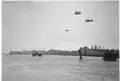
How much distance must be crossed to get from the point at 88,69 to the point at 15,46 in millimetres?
1138

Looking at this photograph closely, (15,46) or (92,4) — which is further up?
(92,4)

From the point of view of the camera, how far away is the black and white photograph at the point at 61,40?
7.39ft

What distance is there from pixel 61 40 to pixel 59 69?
0.43m

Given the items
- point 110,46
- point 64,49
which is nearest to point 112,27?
point 110,46

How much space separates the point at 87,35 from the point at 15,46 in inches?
42.8

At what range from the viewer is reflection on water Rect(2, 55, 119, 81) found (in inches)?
88.6

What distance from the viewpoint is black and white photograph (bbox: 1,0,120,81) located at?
2.25 meters

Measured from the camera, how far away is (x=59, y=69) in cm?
226

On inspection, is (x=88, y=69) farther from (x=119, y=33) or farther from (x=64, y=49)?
(x=119, y=33)

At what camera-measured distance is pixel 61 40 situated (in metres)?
2.27

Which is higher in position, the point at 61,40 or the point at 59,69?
the point at 61,40

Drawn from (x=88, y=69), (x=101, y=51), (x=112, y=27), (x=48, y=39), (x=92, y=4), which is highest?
(x=92, y=4)

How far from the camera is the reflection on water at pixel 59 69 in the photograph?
2250 mm

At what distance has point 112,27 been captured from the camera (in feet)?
7.50
